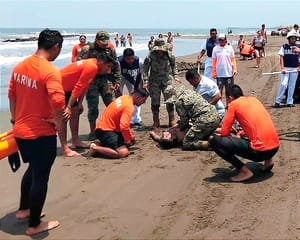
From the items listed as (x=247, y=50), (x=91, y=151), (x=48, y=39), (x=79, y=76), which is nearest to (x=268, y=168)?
(x=91, y=151)

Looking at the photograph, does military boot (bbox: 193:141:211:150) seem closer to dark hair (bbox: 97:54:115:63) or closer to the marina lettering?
dark hair (bbox: 97:54:115:63)

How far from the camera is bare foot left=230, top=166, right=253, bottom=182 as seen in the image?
18.5ft

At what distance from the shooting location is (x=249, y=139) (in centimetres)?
568

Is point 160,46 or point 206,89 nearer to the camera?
point 206,89

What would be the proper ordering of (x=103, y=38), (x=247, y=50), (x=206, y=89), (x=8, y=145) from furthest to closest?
(x=247, y=50) → (x=206, y=89) → (x=103, y=38) → (x=8, y=145)

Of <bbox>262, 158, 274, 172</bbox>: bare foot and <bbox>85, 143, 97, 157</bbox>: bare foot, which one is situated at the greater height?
<bbox>262, 158, 274, 172</bbox>: bare foot

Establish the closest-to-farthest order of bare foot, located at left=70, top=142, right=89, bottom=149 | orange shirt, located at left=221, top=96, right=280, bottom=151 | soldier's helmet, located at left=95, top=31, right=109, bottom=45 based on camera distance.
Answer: orange shirt, located at left=221, top=96, right=280, bottom=151, bare foot, located at left=70, top=142, right=89, bottom=149, soldier's helmet, located at left=95, top=31, right=109, bottom=45

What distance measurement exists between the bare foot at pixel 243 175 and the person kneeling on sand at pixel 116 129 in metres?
1.74

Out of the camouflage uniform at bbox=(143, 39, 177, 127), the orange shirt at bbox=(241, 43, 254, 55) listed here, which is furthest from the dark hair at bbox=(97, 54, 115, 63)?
the orange shirt at bbox=(241, 43, 254, 55)

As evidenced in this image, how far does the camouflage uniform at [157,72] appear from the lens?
8.52 meters

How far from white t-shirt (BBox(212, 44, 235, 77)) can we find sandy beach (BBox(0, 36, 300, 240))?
10.8 feet

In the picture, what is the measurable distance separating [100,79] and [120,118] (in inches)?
52.8

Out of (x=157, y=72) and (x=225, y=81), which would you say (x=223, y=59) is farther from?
(x=157, y=72)

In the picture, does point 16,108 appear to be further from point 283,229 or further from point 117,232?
point 283,229
